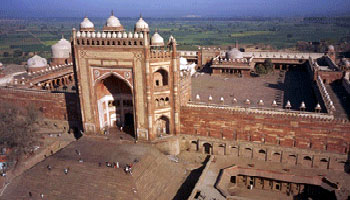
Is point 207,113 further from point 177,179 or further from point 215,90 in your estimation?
point 215,90

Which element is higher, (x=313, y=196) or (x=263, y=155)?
(x=263, y=155)

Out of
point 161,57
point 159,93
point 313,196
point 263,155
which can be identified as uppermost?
point 161,57

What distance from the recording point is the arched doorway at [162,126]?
27.4m

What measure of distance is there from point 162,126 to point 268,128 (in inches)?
357

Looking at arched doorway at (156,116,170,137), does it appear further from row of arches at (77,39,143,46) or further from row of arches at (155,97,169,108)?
row of arches at (77,39,143,46)

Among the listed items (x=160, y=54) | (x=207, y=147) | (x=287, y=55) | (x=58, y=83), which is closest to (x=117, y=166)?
(x=207, y=147)

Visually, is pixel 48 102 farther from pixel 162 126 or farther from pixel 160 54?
pixel 160 54

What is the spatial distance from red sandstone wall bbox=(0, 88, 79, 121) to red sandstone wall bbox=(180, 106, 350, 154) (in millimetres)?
12230

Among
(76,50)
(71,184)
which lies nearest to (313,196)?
(71,184)

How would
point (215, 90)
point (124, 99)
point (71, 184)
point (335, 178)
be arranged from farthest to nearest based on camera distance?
1. point (215, 90)
2. point (124, 99)
3. point (335, 178)
4. point (71, 184)

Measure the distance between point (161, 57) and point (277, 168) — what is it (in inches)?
504

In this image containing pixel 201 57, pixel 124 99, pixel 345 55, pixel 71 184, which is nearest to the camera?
pixel 71 184

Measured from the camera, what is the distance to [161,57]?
25.3 meters

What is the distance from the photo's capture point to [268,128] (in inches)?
993
